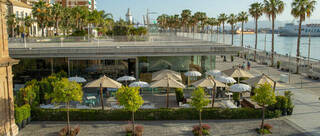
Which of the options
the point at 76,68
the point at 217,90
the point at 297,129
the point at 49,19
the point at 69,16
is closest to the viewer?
the point at 297,129

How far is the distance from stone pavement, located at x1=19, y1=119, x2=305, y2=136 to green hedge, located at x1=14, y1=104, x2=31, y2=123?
0.65 metres

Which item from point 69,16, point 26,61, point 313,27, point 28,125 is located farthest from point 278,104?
point 313,27

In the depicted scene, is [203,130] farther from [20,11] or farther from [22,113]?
[20,11]

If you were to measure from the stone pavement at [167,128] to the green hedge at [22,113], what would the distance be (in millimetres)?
648

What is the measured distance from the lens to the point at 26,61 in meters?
26.4

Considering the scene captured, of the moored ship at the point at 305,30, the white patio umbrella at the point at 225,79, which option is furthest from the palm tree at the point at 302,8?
the moored ship at the point at 305,30

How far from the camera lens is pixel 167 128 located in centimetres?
1645

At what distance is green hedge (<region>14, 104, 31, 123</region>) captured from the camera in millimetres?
15754

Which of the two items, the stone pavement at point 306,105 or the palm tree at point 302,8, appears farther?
the palm tree at point 302,8

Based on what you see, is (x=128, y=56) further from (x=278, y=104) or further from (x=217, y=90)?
(x=278, y=104)

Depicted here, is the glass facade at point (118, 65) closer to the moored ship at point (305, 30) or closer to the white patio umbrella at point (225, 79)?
the white patio umbrella at point (225, 79)

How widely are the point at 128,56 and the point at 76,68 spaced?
4.92 m

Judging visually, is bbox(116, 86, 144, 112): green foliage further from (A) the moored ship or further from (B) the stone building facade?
(A) the moored ship

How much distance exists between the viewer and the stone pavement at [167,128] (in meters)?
15.7
